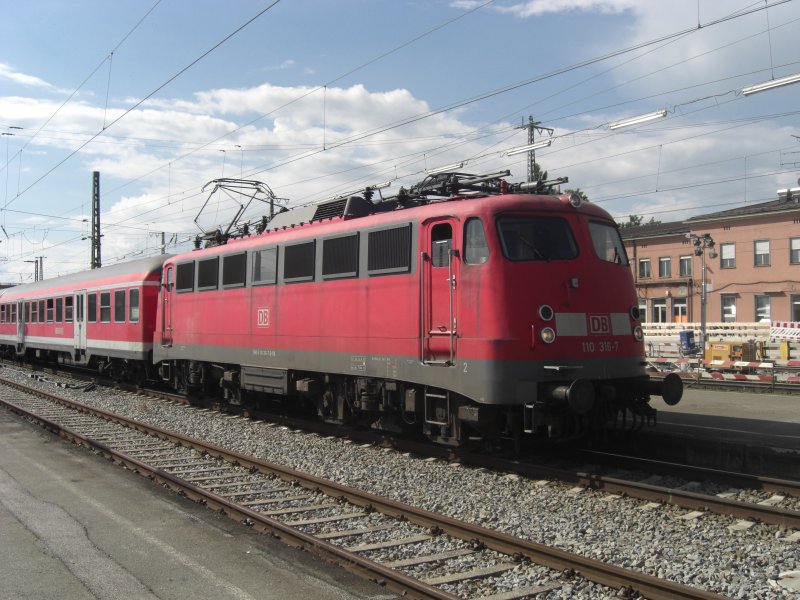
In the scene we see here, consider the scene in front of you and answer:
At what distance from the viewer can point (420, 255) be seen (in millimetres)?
9562

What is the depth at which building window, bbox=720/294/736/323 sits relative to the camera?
42.5m

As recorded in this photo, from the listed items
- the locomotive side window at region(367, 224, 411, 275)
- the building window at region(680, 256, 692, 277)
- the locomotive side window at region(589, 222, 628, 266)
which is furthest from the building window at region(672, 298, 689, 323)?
the locomotive side window at region(367, 224, 411, 275)

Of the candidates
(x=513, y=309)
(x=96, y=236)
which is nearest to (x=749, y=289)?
(x=96, y=236)

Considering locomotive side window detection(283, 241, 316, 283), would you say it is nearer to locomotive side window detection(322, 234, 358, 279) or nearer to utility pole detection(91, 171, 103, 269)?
locomotive side window detection(322, 234, 358, 279)

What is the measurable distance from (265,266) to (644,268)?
4058 cm

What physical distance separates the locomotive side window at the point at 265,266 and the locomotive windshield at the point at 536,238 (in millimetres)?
5237

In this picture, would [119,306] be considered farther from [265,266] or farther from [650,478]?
[650,478]

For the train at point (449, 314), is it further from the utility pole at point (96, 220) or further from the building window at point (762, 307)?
the building window at point (762, 307)

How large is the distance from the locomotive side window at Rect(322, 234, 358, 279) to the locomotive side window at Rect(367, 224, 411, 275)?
350mm

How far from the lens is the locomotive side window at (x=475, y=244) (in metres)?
8.79

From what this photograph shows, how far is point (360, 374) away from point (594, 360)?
3.44 metres

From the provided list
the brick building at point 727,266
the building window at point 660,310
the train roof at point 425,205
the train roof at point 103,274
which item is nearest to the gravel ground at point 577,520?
the train roof at point 425,205

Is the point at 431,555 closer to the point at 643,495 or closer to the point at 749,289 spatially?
the point at 643,495

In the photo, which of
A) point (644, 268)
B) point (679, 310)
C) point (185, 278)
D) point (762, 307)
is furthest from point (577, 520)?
point (644, 268)
